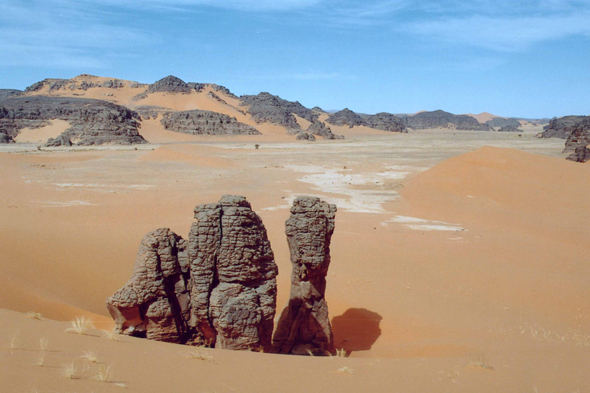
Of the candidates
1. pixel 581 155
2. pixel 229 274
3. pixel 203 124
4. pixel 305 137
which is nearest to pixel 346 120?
pixel 305 137

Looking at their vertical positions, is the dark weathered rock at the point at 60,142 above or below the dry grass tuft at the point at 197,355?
above

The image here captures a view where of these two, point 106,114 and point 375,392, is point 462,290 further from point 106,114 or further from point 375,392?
point 106,114

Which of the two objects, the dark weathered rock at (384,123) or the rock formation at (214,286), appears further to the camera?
the dark weathered rock at (384,123)

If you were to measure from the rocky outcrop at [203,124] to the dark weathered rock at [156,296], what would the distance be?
249ft

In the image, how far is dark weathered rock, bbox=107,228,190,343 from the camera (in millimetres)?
6762

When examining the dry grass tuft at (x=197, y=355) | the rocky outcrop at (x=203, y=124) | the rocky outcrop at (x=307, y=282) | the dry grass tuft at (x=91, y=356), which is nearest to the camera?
the dry grass tuft at (x=91, y=356)

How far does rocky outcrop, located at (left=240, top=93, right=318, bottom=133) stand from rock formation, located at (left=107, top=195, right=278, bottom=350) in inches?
3317

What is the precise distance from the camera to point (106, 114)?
67812mm

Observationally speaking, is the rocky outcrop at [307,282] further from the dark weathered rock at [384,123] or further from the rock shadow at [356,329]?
the dark weathered rock at [384,123]

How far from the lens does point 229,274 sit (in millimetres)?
6512

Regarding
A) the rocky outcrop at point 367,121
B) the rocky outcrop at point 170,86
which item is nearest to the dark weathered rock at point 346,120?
the rocky outcrop at point 367,121

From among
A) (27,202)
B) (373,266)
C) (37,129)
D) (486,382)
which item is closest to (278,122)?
(37,129)

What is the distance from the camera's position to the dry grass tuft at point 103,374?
387 cm

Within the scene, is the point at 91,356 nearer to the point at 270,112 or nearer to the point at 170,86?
the point at 270,112
